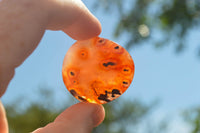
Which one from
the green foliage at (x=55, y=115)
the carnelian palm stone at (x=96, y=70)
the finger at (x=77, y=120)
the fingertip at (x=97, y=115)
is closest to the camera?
the finger at (x=77, y=120)

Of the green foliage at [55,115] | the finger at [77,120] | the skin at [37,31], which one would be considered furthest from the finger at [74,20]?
the green foliage at [55,115]

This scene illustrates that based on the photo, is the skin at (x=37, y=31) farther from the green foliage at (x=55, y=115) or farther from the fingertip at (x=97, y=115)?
the green foliage at (x=55, y=115)

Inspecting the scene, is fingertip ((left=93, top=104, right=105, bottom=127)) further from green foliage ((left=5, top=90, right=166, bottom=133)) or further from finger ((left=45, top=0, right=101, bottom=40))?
green foliage ((left=5, top=90, right=166, bottom=133))

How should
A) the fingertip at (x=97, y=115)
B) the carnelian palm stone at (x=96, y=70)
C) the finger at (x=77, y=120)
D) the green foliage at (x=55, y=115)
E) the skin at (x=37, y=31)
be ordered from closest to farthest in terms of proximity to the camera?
the skin at (x=37, y=31), the finger at (x=77, y=120), the fingertip at (x=97, y=115), the carnelian palm stone at (x=96, y=70), the green foliage at (x=55, y=115)

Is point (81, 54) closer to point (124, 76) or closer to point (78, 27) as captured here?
point (78, 27)

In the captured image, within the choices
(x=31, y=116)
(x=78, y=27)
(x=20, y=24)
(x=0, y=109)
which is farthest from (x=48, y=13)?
(x=31, y=116)

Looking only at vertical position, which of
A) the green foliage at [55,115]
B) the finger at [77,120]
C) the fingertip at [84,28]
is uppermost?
the fingertip at [84,28]

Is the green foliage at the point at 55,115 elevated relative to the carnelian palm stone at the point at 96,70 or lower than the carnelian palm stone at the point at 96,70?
lower
